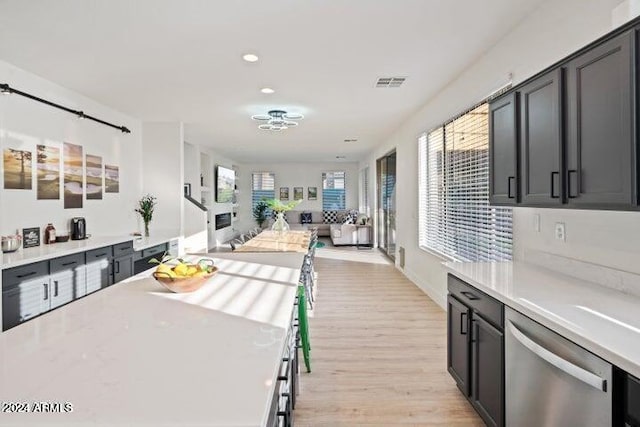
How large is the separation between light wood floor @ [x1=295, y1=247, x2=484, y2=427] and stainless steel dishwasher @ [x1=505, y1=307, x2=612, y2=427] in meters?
0.71

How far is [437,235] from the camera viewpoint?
5.02m

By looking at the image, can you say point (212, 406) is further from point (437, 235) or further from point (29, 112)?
point (437, 235)

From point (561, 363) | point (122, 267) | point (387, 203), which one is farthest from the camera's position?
point (387, 203)

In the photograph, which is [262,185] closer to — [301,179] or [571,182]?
[301,179]

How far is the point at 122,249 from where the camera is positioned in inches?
172

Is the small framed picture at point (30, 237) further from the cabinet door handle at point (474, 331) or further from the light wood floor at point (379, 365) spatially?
the cabinet door handle at point (474, 331)

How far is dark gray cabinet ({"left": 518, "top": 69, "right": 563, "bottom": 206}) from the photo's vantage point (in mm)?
1926

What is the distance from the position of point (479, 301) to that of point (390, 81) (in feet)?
9.47

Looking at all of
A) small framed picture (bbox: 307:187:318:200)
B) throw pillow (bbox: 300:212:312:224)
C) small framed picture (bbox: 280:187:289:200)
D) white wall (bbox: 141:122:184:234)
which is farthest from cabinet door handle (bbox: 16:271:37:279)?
small framed picture (bbox: 307:187:318:200)

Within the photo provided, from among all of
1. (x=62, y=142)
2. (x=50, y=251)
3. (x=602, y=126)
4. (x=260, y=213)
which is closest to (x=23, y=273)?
(x=50, y=251)

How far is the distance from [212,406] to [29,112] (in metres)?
4.23

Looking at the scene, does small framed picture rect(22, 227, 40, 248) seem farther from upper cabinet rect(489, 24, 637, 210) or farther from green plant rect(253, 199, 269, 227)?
green plant rect(253, 199, 269, 227)

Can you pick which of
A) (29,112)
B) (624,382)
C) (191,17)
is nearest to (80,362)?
(624,382)

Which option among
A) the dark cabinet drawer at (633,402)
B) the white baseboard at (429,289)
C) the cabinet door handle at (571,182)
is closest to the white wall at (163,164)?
the white baseboard at (429,289)
